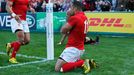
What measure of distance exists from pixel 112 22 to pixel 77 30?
10.0 m

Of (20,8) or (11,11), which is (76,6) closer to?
(11,11)

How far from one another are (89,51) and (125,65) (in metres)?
3.07

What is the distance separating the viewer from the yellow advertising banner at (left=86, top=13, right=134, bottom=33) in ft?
59.8

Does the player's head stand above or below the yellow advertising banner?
above

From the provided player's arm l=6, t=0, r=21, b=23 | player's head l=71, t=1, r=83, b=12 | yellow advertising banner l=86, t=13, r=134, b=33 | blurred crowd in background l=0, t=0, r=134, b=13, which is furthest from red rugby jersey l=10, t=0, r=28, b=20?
blurred crowd in background l=0, t=0, r=134, b=13

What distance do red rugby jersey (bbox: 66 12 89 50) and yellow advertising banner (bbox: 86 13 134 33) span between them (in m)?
9.50

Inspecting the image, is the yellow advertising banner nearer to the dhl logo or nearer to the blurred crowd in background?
the dhl logo

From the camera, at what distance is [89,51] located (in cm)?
1284

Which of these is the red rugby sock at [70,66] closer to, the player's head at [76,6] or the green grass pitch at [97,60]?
the green grass pitch at [97,60]

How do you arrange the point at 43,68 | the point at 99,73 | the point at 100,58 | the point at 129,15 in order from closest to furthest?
1. the point at 99,73
2. the point at 43,68
3. the point at 100,58
4. the point at 129,15

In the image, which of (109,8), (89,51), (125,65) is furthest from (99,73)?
(109,8)

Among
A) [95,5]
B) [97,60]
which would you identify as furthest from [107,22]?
[97,60]

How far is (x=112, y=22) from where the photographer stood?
1866 centimetres

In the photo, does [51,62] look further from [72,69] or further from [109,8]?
[109,8]
